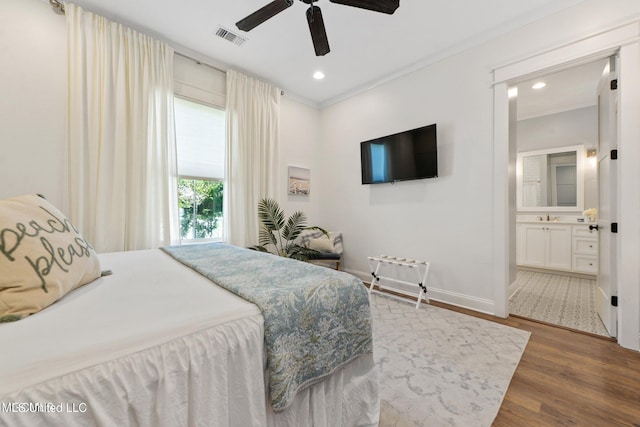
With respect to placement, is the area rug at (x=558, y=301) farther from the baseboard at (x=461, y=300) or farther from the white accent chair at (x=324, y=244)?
the white accent chair at (x=324, y=244)

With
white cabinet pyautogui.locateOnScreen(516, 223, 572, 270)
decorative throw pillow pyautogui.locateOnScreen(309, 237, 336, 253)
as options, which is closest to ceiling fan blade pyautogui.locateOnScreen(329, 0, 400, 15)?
decorative throw pillow pyautogui.locateOnScreen(309, 237, 336, 253)

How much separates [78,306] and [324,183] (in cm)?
379

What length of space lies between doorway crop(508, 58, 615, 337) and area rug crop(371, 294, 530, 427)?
1284 mm

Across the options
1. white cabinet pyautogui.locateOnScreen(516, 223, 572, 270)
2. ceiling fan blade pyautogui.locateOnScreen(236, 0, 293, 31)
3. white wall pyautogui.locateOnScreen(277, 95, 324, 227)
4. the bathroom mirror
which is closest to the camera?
ceiling fan blade pyautogui.locateOnScreen(236, 0, 293, 31)

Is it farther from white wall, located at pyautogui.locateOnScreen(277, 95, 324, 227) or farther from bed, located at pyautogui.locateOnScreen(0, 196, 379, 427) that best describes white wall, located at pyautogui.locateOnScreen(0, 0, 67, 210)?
white wall, located at pyautogui.locateOnScreen(277, 95, 324, 227)

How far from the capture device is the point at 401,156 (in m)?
3.35

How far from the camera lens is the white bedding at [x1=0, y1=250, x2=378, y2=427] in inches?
23.0

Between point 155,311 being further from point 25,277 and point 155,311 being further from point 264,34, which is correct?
point 264,34

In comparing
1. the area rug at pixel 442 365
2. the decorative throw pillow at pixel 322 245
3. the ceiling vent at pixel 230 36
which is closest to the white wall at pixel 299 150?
the decorative throw pillow at pixel 322 245

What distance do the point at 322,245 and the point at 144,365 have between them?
10.2 feet

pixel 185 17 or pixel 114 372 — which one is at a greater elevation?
pixel 185 17

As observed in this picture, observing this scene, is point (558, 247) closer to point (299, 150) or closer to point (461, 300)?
point (461, 300)

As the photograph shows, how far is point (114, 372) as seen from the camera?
0.65 meters

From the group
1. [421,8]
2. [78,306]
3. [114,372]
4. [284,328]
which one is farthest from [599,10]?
[78,306]
